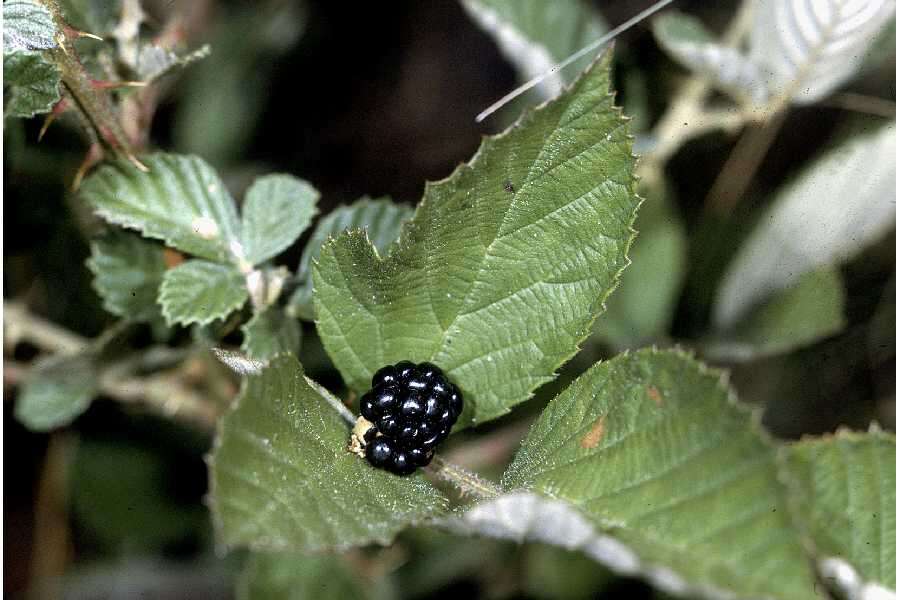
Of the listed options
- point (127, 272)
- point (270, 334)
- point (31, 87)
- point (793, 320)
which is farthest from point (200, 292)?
point (793, 320)

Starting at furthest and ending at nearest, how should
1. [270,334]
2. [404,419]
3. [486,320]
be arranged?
[270,334], [486,320], [404,419]

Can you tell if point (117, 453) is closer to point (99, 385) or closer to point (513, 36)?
point (99, 385)

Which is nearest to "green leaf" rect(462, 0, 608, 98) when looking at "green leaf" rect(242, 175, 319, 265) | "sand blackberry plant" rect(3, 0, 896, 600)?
"sand blackberry plant" rect(3, 0, 896, 600)

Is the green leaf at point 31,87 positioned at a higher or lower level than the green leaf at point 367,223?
higher

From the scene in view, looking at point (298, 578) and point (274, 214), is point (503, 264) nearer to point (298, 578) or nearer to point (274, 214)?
point (274, 214)

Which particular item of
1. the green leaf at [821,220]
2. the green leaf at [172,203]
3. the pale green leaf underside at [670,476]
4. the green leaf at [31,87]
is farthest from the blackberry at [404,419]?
the green leaf at [821,220]

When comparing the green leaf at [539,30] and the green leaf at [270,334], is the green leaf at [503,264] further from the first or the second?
the green leaf at [539,30]

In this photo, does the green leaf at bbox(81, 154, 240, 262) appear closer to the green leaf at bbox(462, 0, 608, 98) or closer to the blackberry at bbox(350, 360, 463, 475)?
the blackberry at bbox(350, 360, 463, 475)
